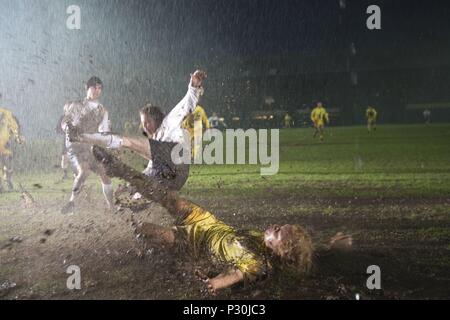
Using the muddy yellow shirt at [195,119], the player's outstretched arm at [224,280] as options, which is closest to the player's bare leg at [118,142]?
the muddy yellow shirt at [195,119]

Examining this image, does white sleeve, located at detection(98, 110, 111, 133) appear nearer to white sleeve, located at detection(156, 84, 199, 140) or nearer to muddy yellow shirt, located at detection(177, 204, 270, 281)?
white sleeve, located at detection(156, 84, 199, 140)

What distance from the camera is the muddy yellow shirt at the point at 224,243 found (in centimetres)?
310

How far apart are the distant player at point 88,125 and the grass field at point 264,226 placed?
4.3 inches

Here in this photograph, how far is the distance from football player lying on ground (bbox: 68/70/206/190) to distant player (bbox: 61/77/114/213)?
169 mm

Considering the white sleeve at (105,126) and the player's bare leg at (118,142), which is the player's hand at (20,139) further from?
the white sleeve at (105,126)

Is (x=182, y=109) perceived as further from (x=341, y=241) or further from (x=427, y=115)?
(x=427, y=115)

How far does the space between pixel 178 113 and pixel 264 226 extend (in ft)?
3.87

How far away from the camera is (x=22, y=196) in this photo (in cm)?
443

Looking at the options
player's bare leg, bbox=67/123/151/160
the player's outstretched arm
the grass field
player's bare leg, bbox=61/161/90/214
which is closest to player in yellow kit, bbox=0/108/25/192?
the grass field

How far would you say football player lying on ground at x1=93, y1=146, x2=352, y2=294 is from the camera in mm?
3105

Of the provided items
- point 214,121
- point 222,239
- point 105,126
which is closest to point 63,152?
point 105,126
